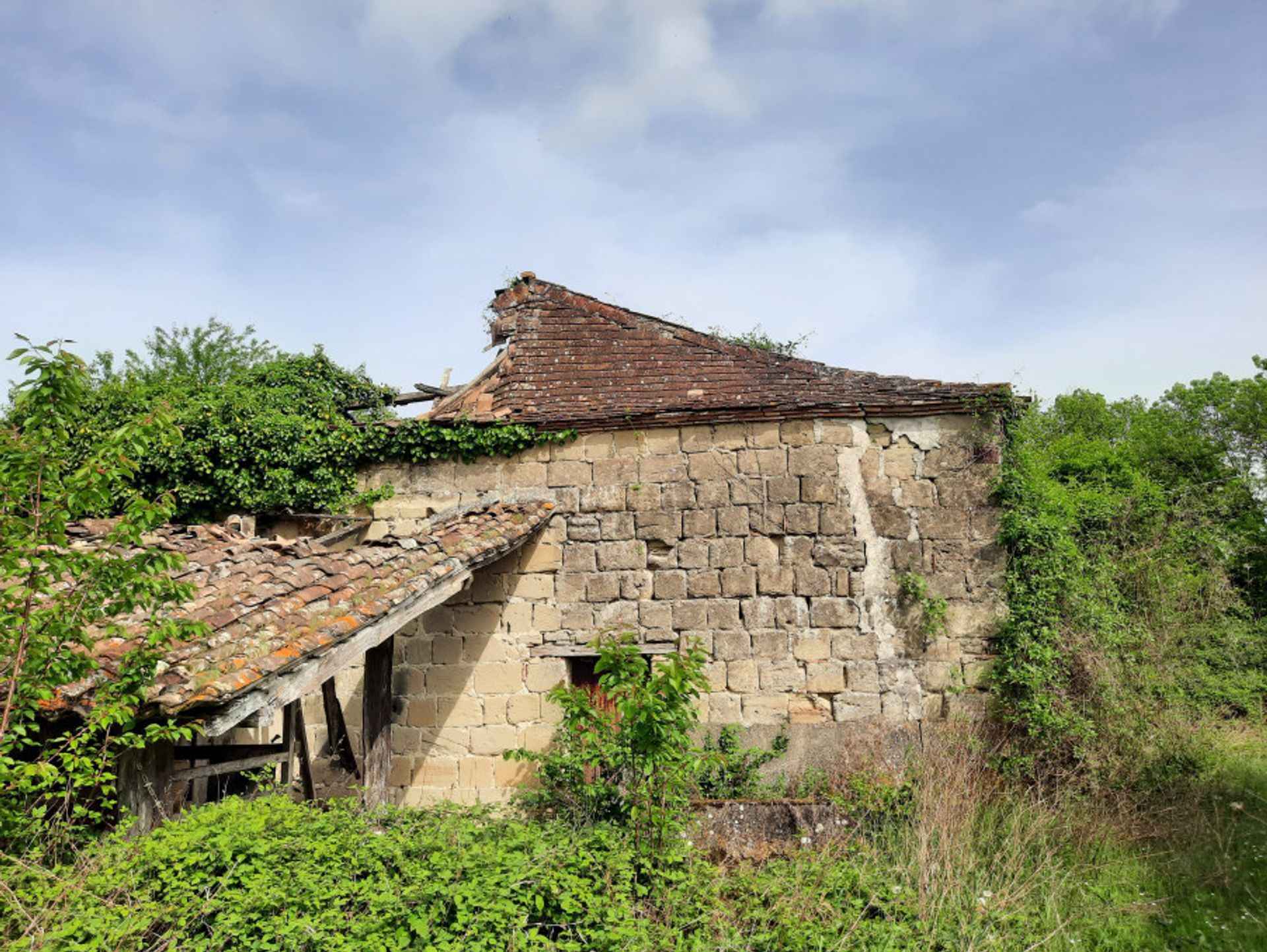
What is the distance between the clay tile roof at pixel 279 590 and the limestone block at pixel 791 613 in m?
2.61

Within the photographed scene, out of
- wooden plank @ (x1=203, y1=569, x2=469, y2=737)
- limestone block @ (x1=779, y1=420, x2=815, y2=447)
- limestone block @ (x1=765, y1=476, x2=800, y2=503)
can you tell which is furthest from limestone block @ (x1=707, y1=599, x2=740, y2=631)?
wooden plank @ (x1=203, y1=569, x2=469, y2=737)

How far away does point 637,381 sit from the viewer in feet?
31.2

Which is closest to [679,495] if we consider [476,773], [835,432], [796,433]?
[796,433]

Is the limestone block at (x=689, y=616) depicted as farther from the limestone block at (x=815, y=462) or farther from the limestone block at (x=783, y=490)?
the limestone block at (x=815, y=462)

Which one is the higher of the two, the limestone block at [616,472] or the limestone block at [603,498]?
the limestone block at [616,472]

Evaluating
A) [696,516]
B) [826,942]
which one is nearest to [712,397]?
[696,516]

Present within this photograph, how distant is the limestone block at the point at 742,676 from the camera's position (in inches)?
330

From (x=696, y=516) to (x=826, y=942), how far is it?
465 centimetres

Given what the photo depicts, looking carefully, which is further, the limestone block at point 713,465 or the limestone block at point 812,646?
the limestone block at point 713,465

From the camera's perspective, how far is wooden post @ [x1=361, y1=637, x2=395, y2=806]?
23.7ft

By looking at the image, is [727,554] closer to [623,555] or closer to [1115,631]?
[623,555]

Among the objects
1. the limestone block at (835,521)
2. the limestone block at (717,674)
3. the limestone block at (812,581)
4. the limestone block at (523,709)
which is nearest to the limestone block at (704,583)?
the limestone block at (717,674)

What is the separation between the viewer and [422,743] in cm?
884

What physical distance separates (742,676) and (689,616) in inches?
31.3
